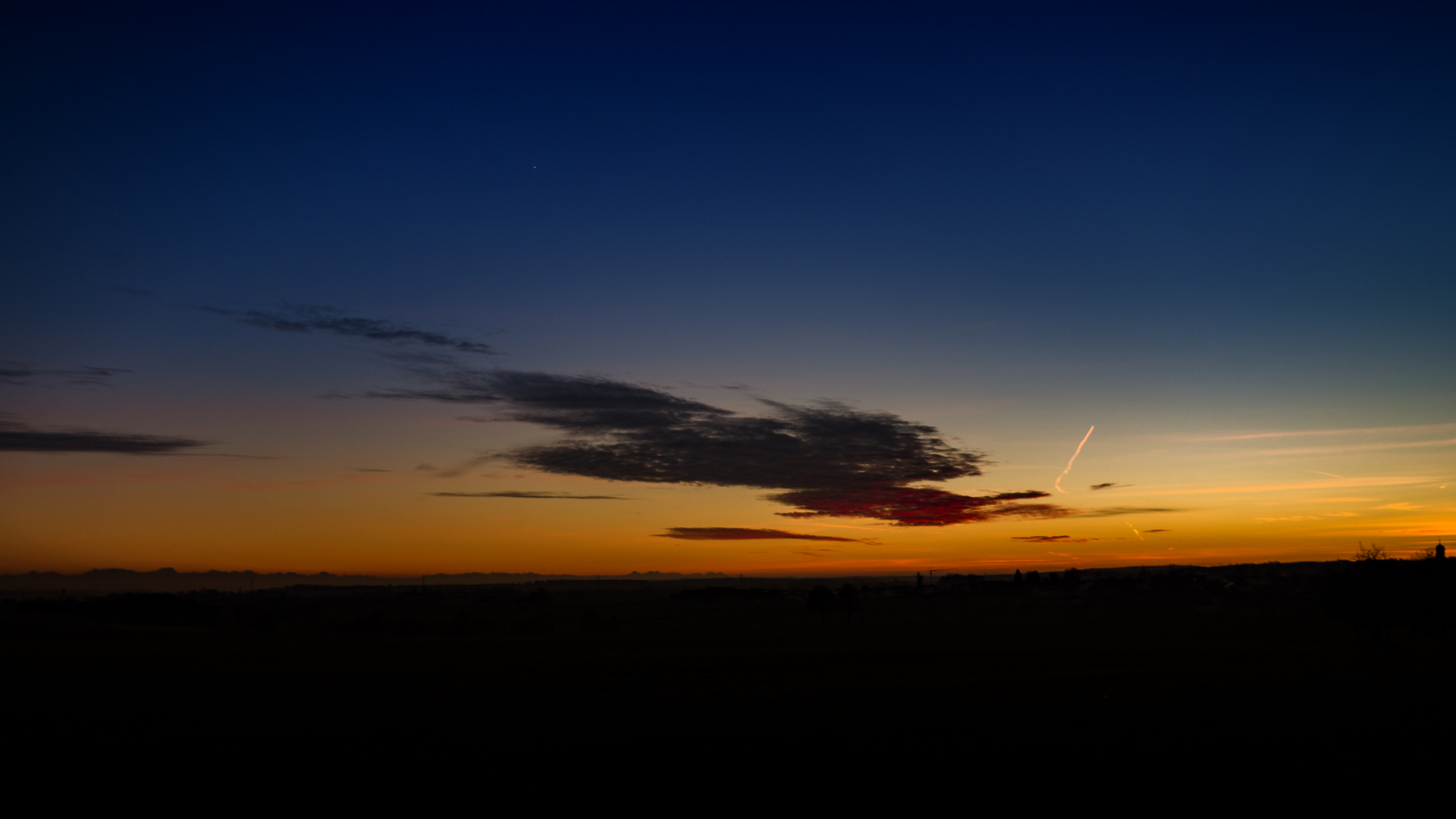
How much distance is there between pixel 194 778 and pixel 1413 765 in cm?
3216

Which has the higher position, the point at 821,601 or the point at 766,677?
the point at 821,601

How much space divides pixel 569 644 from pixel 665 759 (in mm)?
59189

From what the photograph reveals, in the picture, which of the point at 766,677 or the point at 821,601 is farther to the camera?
the point at 821,601

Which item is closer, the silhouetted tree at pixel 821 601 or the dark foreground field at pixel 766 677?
the dark foreground field at pixel 766 677

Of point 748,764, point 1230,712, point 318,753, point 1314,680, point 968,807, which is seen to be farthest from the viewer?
point 1314,680

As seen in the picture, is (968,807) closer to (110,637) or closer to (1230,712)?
(1230,712)

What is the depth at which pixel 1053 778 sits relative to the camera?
19391 millimetres

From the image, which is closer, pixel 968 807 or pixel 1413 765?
pixel 968 807

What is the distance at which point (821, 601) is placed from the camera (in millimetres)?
148250

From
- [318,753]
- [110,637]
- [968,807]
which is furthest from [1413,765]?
[110,637]

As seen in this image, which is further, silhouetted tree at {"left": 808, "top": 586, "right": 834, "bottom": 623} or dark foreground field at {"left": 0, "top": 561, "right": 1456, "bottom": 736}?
silhouetted tree at {"left": 808, "top": 586, "right": 834, "bottom": 623}

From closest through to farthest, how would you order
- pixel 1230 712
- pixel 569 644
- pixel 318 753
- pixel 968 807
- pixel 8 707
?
pixel 968 807
pixel 318 753
pixel 1230 712
pixel 8 707
pixel 569 644

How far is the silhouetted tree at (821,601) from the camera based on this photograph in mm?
148125

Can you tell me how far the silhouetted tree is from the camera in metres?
148
